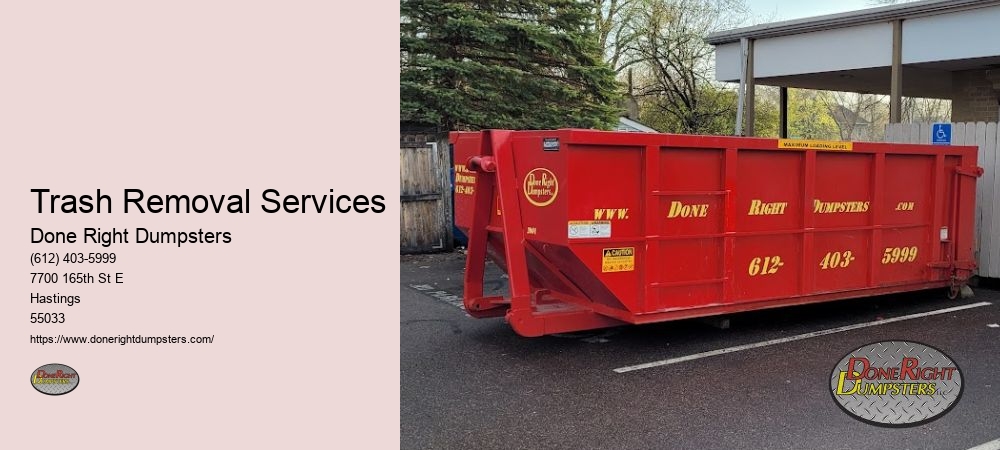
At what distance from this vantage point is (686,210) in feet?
22.9

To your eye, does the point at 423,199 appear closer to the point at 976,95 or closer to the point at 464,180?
the point at 464,180

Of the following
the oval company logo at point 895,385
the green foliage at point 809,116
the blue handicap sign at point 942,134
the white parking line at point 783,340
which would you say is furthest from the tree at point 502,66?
the green foliage at point 809,116

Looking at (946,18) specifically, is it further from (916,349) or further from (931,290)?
(916,349)

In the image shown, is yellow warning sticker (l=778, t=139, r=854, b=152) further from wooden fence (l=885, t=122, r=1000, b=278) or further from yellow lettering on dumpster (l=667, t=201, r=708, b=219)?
wooden fence (l=885, t=122, r=1000, b=278)

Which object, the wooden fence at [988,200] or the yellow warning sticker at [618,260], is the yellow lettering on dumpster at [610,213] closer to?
the yellow warning sticker at [618,260]

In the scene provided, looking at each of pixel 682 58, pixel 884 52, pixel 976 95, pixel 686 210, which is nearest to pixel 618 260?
pixel 686 210

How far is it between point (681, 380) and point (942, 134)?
673cm

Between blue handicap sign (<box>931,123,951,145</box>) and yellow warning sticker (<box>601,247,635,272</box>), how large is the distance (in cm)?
620

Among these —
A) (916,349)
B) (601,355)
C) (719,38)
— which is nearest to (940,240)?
(916,349)

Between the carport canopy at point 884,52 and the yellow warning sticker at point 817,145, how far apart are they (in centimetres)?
565

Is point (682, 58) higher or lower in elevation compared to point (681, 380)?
higher

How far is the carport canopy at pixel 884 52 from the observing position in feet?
40.2

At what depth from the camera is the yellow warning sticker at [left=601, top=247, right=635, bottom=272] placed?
660 centimetres
